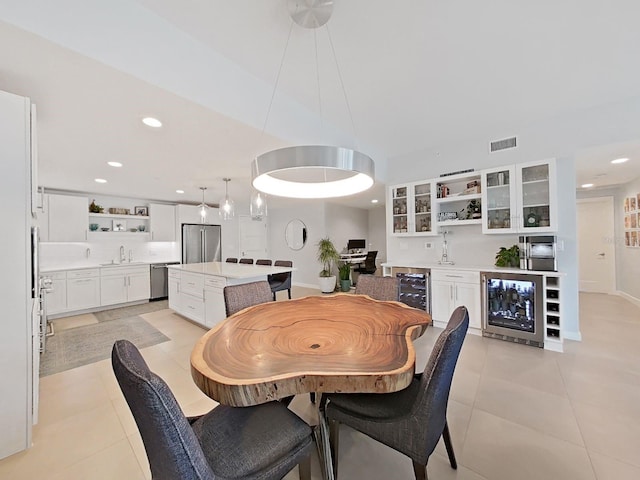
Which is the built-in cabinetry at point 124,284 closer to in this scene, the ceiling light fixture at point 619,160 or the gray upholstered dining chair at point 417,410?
the gray upholstered dining chair at point 417,410

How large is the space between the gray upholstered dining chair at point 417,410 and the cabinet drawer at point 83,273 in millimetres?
5530

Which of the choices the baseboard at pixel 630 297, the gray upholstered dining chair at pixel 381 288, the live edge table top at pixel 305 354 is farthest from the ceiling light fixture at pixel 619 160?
the live edge table top at pixel 305 354

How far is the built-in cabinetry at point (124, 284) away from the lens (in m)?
4.99

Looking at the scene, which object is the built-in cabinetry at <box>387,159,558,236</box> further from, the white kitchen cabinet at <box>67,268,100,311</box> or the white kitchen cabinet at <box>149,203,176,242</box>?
the white kitchen cabinet at <box>67,268,100,311</box>

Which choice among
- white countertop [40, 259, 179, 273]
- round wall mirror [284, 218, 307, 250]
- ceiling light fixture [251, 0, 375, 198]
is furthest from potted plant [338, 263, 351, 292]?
ceiling light fixture [251, 0, 375, 198]

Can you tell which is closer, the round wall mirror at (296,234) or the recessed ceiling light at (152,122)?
the recessed ceiling light at (152,122)

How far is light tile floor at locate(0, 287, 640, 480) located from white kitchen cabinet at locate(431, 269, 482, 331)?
56 cm

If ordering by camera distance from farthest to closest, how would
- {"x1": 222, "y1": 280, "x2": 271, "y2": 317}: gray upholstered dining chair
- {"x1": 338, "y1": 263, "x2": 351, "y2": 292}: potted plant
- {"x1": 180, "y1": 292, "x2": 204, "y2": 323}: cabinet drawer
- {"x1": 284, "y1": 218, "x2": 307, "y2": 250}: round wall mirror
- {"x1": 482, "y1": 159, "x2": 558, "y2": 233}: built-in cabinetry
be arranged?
{"x1": 284, "y1": 218, "x2": 307, "y2": 250}: round wall mirror, {"x1": 338, "y1": 263, "x2": 351, "y2": 292}: potted plant, {"x1": 180, "y1": 292, "x2": 204, "y2": 323}: cabinet drawer, {"x1": 482, "y1": 159, "x2": 558, "y2": 233}: built-in cabinetry, {"x1": 222, "y1": 280, "x2": 271, "y2": 317}: gray upholstered dining chair

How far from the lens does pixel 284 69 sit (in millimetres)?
2271

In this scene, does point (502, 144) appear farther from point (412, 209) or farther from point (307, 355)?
point (307, 355)

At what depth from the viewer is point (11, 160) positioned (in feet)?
5.30

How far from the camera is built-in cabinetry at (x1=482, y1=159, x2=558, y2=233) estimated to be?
3.19m

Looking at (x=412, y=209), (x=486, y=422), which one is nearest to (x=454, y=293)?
(x=412, y=209)

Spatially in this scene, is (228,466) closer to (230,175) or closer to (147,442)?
(147,442)
